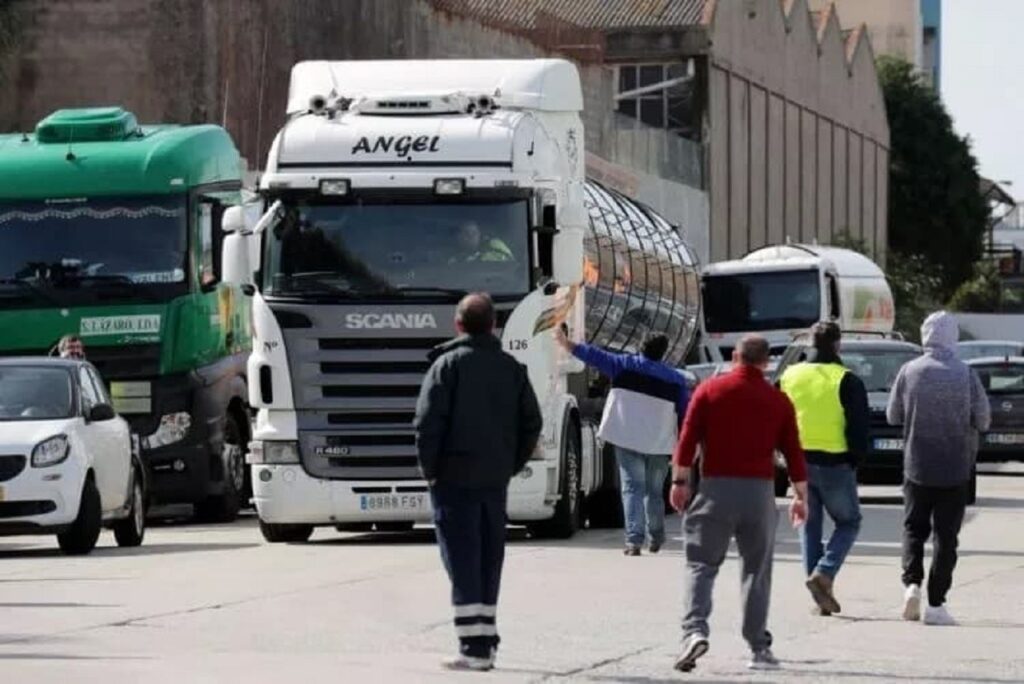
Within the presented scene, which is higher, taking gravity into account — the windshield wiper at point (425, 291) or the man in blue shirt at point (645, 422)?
the windshield wiper at point (425, 291)

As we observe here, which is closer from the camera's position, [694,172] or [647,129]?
[647,129]

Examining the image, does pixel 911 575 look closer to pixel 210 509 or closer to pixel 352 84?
pixel 352 84

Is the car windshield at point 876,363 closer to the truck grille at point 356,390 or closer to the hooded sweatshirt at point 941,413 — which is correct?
the truck grille at point 356,390

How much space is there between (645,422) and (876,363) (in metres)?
11.5

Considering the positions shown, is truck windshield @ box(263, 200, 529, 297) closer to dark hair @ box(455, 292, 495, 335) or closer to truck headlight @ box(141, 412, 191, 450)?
truck headlight @ box(141, 412, 191, 450)

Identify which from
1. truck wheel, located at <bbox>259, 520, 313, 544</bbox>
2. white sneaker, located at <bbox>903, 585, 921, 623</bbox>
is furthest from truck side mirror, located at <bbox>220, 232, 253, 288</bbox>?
white sneaker, located at <bbox>903, 585, 921, 623</bbox>

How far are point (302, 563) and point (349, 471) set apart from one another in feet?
6.36

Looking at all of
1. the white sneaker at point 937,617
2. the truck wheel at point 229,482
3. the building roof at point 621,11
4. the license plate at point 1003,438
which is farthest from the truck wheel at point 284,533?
the building roof at point 621,11

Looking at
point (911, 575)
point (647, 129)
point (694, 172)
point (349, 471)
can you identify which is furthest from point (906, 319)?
point (911, 575)

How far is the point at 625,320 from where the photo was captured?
29828 mm

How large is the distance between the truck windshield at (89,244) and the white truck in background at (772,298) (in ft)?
80.3

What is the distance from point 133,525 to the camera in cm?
2497

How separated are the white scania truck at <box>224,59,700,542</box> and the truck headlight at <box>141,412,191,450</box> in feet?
15.9

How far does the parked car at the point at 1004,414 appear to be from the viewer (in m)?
42.0
